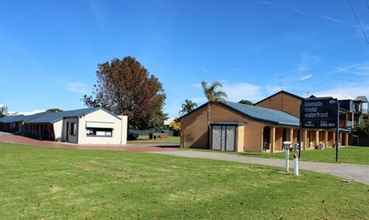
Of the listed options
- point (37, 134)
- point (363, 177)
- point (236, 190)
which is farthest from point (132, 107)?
point (236, 190)

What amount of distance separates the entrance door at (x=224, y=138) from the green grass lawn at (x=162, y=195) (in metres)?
27.4

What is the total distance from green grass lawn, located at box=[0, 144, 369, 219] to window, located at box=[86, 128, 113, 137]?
35488 millimetres

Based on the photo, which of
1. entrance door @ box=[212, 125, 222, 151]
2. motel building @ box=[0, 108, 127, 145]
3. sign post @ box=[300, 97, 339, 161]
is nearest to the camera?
sign post @ box=[300, 97, 339, 161]

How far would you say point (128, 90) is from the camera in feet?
234

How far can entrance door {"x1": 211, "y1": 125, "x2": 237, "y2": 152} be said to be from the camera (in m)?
44.4

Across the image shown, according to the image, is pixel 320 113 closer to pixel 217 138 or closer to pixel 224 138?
pixel 224 138

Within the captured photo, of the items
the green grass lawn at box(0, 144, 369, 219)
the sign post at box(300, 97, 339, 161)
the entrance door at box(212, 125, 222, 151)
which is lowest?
the green grass lawn at box(0, 144, 369, 219)

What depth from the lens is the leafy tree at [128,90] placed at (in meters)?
71.2

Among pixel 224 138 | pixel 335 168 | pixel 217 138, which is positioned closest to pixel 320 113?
pixel 335 168

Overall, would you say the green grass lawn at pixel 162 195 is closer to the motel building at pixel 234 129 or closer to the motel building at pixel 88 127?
the motel building at pixel 234 129

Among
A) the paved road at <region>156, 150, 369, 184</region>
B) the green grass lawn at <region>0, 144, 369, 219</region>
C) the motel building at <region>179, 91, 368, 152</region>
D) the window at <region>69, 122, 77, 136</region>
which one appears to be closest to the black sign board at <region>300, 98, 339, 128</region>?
the paved road at <region>156, 150, 369, 184</region>

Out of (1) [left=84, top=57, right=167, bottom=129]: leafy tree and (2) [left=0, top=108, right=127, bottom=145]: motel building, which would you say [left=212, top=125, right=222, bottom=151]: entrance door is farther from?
(1) [left=84, top=57, right=167, bottom=129]: leafy tree

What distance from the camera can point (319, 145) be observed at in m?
58.3

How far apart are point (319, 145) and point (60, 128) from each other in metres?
31.6
